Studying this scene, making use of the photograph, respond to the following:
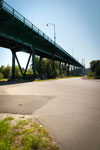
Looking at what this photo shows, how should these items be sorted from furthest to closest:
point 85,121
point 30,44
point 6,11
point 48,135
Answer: point 30,44 < point 6,11 < point 85,121 < point 48,135

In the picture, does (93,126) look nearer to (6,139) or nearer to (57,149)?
(57,149)

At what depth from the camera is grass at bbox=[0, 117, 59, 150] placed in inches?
79.0

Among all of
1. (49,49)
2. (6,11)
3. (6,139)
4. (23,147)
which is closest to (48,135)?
(23,147)

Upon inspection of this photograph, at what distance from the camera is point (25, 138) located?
2.26 m

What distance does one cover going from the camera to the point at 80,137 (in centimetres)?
237

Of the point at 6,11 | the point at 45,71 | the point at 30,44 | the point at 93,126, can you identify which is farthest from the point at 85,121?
the point at 45,71

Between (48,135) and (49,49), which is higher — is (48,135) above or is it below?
below

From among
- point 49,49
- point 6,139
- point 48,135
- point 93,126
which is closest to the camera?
point 6,139

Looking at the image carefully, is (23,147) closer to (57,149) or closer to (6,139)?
(6,139)

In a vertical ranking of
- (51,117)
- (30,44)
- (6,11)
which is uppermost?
(6,11)

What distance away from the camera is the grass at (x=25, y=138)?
2.01 metres

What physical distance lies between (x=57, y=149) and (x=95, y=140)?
0.94 metres

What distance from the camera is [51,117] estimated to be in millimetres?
3553

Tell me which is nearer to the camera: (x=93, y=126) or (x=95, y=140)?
(x=95, y=140)
